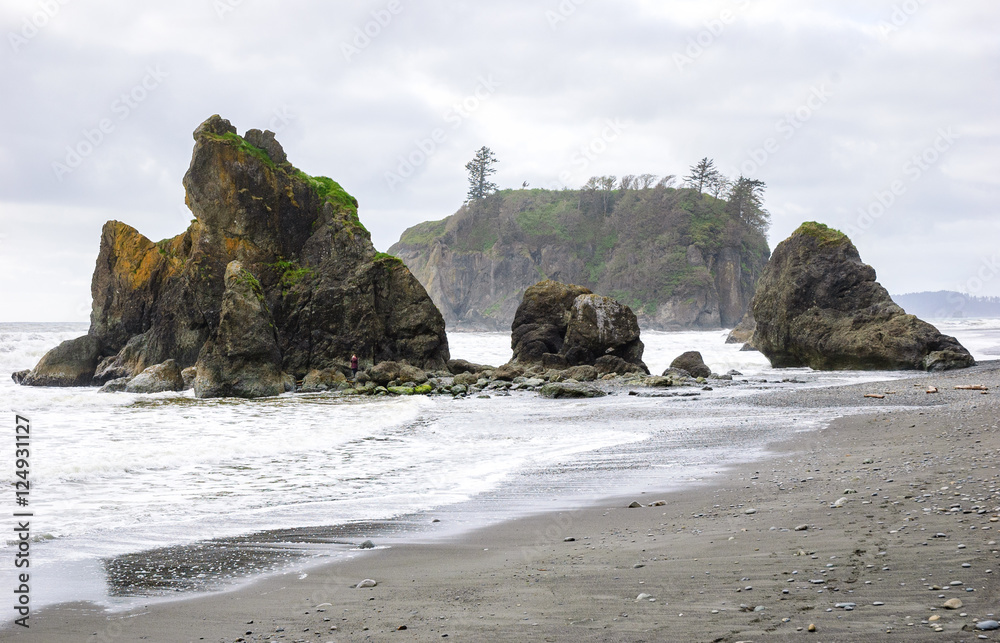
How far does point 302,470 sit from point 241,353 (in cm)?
1512

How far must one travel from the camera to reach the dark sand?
9.98 feet

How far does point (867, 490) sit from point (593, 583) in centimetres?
305

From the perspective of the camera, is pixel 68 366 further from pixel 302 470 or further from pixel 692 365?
pixel 692 365

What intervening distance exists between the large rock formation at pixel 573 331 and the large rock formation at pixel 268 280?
386 centimetres

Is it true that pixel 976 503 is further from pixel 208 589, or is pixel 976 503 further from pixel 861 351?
pixel 861 351

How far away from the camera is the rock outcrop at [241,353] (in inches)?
890

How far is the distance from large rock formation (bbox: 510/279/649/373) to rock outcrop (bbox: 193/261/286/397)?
10.0 metres

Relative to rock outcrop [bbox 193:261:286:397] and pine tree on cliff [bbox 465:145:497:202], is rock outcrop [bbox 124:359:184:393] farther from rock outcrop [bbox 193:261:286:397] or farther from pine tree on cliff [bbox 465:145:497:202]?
pine tree on cliff [bbox 465:145:497:202]

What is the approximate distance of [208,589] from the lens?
4.25 metres

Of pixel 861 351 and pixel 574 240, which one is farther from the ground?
pixel 574 240

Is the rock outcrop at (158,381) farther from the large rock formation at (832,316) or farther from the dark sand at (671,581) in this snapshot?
the large rock formation at (832,316)

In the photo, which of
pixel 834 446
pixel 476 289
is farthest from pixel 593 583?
pixel 476 289

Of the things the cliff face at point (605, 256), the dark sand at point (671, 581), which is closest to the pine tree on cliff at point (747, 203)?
the cliff face at point (605, 256)

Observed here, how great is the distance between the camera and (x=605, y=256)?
10225 cm
